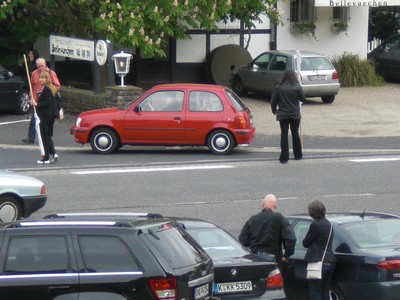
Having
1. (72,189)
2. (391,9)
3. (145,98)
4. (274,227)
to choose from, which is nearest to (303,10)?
(391,9)

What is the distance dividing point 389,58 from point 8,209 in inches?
887

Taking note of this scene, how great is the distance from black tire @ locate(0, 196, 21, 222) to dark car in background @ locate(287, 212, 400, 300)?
4.36 meters

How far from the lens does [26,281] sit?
334 inches

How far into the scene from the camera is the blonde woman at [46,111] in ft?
65.3

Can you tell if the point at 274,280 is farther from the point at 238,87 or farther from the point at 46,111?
the point at 238,87

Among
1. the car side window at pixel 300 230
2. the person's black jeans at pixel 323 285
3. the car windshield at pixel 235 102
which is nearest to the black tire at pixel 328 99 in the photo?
the car windshield at pixel 235 102

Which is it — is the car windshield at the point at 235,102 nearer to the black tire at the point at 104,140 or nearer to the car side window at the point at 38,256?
the black tire at the point at 104,140

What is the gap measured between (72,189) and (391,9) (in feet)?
82.3

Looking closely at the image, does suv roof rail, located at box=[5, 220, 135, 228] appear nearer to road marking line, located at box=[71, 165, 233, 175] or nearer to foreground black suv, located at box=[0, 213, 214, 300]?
foreground black suv, located at box=[0, 213, 214, 300]

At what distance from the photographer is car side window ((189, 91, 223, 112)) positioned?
21.5m

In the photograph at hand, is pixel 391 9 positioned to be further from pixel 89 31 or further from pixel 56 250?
pixel 56 250

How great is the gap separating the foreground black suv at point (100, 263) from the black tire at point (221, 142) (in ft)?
41.3

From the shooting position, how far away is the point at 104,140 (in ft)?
70.7

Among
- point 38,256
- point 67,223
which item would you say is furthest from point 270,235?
point 38,256
